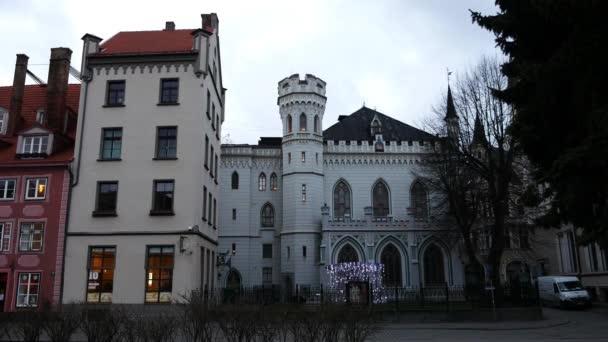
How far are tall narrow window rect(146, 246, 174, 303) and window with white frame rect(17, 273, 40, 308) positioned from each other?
18.5ft

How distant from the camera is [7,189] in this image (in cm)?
2606

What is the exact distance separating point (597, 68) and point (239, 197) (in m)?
39.3

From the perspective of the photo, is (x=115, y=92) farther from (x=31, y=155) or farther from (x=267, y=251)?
(x=267, y=251)

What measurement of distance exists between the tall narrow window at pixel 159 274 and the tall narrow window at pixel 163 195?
6.51ft

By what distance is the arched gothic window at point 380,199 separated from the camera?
48.7 m

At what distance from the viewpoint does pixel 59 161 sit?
84.7 ft

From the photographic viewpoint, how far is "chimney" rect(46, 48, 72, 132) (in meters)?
28.8

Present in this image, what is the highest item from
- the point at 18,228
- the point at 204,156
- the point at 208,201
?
the point at 204,156

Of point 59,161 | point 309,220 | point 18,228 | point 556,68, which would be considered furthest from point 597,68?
point 309,220

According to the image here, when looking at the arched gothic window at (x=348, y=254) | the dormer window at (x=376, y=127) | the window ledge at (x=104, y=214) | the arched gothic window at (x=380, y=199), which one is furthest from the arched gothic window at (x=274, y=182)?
the window ledge at (x=104, y=214)

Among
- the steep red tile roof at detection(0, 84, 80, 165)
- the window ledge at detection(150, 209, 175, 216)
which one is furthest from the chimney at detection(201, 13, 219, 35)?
the window ledge at detection(150, 209, 175, 216)

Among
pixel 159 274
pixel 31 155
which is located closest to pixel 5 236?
pixel 31 155

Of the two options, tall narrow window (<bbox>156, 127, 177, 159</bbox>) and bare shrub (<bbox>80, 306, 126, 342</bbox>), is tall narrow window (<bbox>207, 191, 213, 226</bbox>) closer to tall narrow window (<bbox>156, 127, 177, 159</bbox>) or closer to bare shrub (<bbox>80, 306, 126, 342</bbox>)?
tall narrow window (<bbox>156, 127, 177, 159</bbox>)

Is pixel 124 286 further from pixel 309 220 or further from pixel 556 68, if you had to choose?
pixel 309 220
